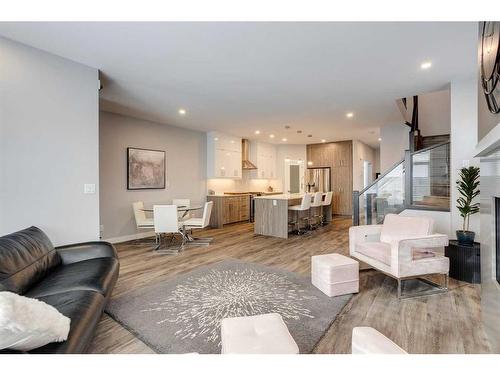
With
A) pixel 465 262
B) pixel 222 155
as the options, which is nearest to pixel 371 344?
pixel 465 262

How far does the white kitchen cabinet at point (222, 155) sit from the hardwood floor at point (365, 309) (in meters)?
3.23

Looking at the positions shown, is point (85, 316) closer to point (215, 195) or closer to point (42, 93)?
point (42, 93)

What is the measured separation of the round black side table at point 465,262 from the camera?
2910 millimetres

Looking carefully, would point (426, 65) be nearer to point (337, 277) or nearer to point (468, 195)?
point (468, 195)

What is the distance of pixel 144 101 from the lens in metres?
4.47

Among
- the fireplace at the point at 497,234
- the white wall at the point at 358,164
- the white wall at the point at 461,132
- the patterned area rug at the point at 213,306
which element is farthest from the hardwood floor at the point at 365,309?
the white wall at the point at 358,164

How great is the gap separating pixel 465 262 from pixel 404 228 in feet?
2.67

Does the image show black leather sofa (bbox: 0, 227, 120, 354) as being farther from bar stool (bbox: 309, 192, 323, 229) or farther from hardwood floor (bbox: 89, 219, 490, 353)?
bar stool (bbox: 309, 192, 323, 229)

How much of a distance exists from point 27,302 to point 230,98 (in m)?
3.95

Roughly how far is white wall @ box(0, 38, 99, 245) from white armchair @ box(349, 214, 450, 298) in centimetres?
355

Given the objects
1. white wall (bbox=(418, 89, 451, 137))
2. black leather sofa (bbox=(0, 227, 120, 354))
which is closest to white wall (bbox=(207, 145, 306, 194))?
white wall (bbox=(418, 89, 451, 137))

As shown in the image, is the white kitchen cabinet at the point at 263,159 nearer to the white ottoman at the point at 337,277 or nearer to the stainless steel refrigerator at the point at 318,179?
the stainless steel refrigerator at the point at 318,179
